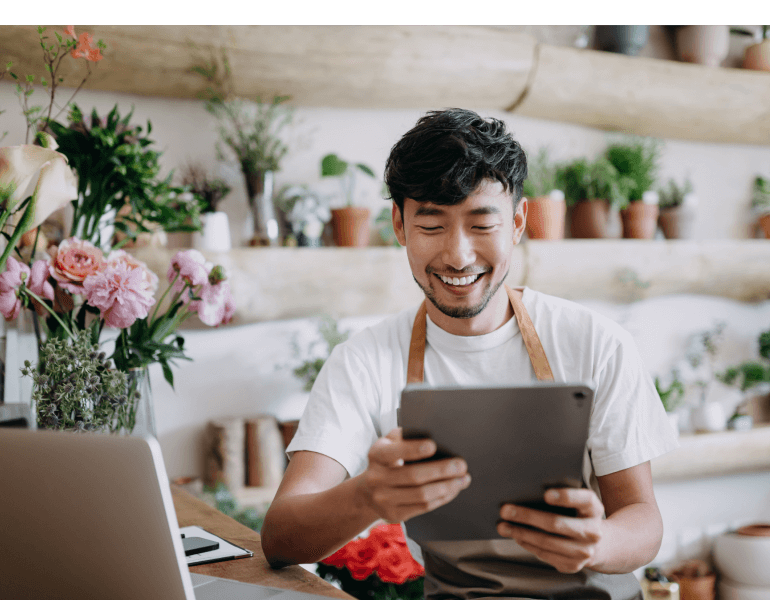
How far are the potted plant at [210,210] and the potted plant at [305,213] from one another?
228 millimetres

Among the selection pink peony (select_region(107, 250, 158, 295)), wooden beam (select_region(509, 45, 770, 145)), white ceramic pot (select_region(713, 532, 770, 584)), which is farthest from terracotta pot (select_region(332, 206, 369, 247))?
white ceramic pot (select_region(713, 532, 770, 584))

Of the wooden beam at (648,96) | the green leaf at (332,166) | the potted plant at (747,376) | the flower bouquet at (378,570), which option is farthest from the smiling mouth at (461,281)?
the potted plant at (747,376)

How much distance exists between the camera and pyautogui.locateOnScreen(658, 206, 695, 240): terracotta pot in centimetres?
301

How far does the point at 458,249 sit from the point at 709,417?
7.45 ft

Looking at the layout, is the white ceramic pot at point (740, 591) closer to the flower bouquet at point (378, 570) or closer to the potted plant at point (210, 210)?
the flower bouquet at point (378, 570)

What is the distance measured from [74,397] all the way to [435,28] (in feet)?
6.15

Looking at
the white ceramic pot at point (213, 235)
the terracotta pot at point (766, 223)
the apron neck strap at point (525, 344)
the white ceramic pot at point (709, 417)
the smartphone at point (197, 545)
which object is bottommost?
the white ceramic pot at point (709, 417)

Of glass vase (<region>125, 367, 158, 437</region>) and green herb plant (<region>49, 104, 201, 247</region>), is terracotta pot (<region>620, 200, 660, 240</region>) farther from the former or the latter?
glass vase (<region>125, 367, 158, 437</region>)

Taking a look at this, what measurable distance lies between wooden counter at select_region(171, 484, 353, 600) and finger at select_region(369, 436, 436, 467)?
0.32 meters

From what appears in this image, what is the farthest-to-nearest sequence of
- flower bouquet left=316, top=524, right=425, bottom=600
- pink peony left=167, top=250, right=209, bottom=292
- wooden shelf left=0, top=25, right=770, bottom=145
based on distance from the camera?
wooden shelf left=0, top=25, right=770, bottom=145 → flower bouquet left=316, top=524, right=425, bottom=600 → pink peony left=167, top=250, right=209, bottom=292

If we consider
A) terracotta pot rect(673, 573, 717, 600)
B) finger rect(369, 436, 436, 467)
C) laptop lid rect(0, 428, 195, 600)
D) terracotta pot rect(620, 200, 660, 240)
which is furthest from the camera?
terracotta pot rect(673, 573, 717, 600)

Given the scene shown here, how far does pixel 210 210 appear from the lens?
2.30 m

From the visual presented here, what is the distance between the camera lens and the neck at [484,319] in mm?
1357

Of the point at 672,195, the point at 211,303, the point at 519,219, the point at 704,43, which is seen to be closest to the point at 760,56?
the point at 704,43
